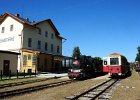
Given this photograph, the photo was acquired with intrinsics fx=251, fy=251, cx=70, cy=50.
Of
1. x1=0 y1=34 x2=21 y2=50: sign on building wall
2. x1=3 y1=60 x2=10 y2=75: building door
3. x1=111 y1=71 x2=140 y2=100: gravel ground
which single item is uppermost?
x1=0 y1=34 x2=21 y2=50: sign on building wall

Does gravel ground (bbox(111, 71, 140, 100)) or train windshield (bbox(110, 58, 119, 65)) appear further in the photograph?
train windshield (bbox(110, 58, 119, 65))

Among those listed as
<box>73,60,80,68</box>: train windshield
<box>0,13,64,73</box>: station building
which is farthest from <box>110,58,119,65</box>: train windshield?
<box>0,13,64,73</box>: station building

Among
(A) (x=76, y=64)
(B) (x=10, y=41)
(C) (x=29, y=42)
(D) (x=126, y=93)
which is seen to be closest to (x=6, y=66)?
(A) (x=76, y=64)

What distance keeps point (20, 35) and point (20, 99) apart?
1214 inches

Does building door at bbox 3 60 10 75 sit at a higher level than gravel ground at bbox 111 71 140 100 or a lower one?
higher

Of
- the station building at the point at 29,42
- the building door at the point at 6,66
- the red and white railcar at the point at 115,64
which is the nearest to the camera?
the red and white railcar at the point at 115,64

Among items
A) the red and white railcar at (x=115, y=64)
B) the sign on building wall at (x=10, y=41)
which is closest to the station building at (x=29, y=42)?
the sign on building wall at (x=10, y=41)

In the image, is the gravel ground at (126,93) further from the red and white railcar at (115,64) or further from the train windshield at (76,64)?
the red and white railcar at (115,64)

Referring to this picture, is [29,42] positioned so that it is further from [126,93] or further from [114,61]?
[126,93]

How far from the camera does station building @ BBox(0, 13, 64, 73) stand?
40.8 metres

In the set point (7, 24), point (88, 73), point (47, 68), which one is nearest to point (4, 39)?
point (7, 24)

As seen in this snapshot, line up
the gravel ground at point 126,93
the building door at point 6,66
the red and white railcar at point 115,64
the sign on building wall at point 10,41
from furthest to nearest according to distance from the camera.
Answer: the sign on building wall at point 10,41 < the building door at point 6,66 < the red and white railcar at point 115,64 < the gravel ground at point 126,93

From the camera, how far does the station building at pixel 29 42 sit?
40.8 metres

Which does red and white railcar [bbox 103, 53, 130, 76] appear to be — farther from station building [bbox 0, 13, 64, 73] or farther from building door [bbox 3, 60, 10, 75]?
station building [bbox 0, 13, 64, 73]
